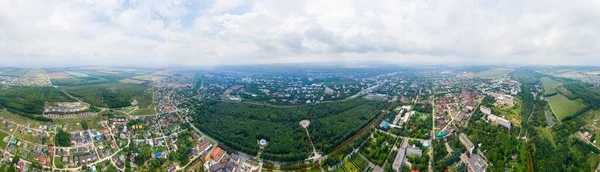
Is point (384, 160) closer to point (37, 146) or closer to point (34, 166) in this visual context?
point (34, 166)

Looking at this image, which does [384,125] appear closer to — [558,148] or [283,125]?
[283,125]

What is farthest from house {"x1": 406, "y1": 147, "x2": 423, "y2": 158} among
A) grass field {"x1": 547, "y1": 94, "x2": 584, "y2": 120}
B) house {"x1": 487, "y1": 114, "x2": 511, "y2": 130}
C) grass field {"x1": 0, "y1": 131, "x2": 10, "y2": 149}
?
grass field {"x1": 0, "y1": 131, "x2": 10, "y2": 149}

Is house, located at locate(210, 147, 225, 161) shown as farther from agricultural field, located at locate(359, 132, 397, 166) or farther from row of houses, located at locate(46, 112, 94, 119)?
row of houses, located at locate(46, 112, 94, 119)

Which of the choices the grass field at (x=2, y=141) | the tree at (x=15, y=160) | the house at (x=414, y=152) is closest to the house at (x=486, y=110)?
the house at (x=414, y=152)

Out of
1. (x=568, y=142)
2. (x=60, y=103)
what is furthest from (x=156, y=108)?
(x=568, y=142)

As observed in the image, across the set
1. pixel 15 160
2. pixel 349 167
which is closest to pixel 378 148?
pixel 349 167

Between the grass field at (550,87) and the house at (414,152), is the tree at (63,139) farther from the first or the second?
the grass field at (550,87)
